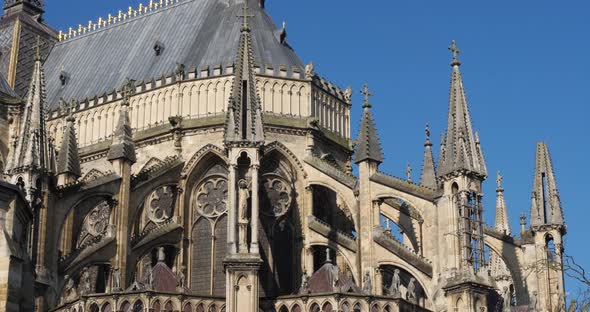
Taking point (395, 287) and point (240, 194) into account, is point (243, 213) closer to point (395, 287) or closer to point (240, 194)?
point (240, 194)

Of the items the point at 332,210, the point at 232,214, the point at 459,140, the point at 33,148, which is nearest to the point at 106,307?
the point at 232,214

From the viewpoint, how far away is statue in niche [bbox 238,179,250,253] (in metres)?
31.5

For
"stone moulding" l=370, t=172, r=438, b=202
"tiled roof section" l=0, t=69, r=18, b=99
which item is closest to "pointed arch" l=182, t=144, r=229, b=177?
"stone moulding" l=370, t=172, r=438, b=202

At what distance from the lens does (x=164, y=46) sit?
41844 millimetres

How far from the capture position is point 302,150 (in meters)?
37.4

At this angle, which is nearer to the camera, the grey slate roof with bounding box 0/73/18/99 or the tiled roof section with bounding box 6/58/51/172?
the tiled roof section with bounding box 6/58/51/172

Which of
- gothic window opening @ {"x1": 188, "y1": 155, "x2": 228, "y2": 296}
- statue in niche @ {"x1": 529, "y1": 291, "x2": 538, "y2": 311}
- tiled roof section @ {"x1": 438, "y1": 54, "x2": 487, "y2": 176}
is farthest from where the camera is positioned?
gothic window opening @ {"x1": 188, "y1": 155, "x2": 228, "y2": 296}

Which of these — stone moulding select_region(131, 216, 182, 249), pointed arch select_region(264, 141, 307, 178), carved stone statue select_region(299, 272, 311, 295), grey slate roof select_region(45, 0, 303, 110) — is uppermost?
grey slate roof select_region(45, 0, 303, 110)

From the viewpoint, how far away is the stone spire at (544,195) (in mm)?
36406

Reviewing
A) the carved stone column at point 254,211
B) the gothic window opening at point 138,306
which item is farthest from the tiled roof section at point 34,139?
the carved stone column at point 254,211

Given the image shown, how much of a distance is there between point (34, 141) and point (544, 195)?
15089 millimetres

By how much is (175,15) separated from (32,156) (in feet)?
44.3

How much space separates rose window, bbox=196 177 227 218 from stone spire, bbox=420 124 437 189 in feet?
22.2

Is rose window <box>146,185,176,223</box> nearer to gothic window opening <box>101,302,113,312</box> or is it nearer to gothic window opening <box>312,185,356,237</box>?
gothic window opening <box>312,185,356,237</box>
